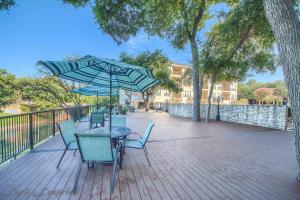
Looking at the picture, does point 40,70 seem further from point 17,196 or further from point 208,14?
point 17,196

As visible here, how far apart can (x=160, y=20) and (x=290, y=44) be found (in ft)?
30.8

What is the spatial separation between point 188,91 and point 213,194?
3904 cm

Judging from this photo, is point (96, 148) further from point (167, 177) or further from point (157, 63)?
point (157, 63)

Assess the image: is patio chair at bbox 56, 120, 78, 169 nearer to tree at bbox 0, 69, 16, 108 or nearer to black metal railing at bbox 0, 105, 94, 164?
black metal railing at bbox 0, 105, 94, 164

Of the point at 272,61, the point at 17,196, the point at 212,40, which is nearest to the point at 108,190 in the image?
the point at 17,196

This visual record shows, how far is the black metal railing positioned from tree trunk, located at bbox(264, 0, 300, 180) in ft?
16.6

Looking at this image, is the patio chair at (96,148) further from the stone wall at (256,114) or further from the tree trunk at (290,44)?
the stone wall at (256,114)

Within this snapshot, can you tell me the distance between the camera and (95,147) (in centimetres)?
289

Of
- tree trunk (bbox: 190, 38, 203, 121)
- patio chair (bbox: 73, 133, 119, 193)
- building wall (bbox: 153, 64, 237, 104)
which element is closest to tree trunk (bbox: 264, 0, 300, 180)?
patio chair (bbox: 73, 133, 119, 193)

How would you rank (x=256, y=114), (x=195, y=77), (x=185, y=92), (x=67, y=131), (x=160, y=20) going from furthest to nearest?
(x=185, y=92)
(x=195, y=77)
(x=160, y=20)
(x=256, y=114)
(x=67, y=131)

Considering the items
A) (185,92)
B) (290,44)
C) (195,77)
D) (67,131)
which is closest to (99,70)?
(67,131)

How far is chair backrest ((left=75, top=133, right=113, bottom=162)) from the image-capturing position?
280 centimetres

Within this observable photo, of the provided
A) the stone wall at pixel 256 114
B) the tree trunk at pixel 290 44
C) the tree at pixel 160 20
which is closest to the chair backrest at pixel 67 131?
the tree trunk at pixel 290 44

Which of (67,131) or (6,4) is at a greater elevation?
(6,4)
